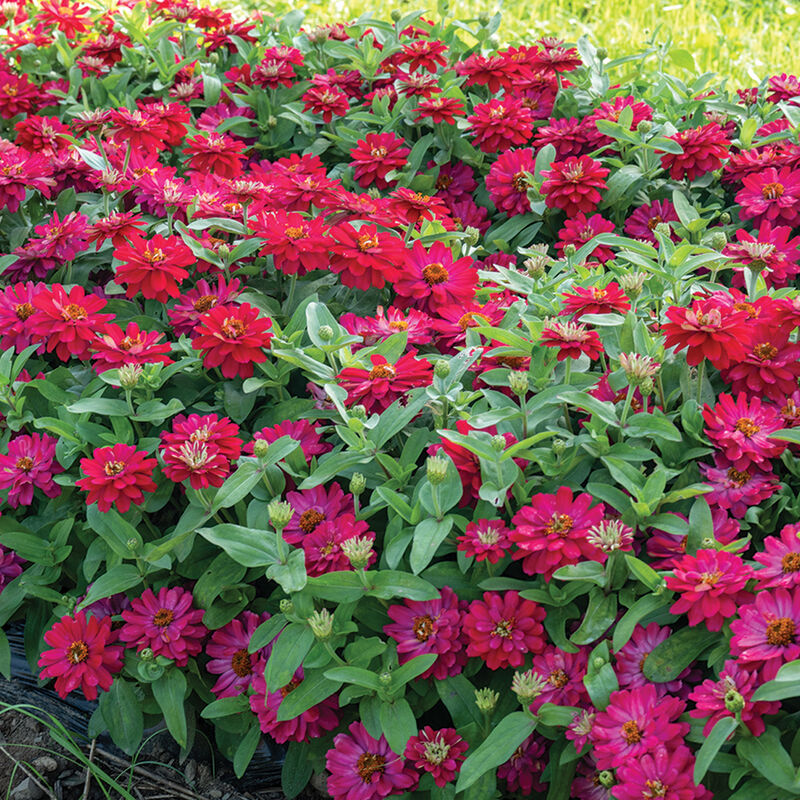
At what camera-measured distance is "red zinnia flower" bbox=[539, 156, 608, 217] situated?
203 centimetres

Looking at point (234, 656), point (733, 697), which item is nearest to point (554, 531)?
point (733, 697)

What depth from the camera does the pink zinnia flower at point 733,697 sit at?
1.13m

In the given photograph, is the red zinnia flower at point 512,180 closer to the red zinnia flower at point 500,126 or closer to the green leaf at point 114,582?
the red zinnia flower at point 500,126

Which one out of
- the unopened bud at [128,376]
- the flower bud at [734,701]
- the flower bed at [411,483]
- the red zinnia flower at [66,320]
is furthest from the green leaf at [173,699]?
the flower bud at [734,701]

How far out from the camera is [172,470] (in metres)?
1.38

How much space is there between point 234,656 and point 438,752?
0.38 metres

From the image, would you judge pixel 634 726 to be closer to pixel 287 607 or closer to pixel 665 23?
pixel 287 607

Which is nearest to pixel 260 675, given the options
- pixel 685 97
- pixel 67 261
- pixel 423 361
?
pixel 423 361

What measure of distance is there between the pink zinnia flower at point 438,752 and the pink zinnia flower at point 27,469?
729mm

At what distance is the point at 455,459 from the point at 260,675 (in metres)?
0.44

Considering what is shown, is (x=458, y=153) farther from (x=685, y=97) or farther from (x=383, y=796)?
(x=383, y=796)

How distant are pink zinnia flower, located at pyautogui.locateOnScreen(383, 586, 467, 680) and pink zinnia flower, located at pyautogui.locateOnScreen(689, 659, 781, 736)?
344 mm

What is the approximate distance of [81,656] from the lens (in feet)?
4.87

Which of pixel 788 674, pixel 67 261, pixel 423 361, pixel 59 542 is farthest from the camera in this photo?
pixel 67 261
